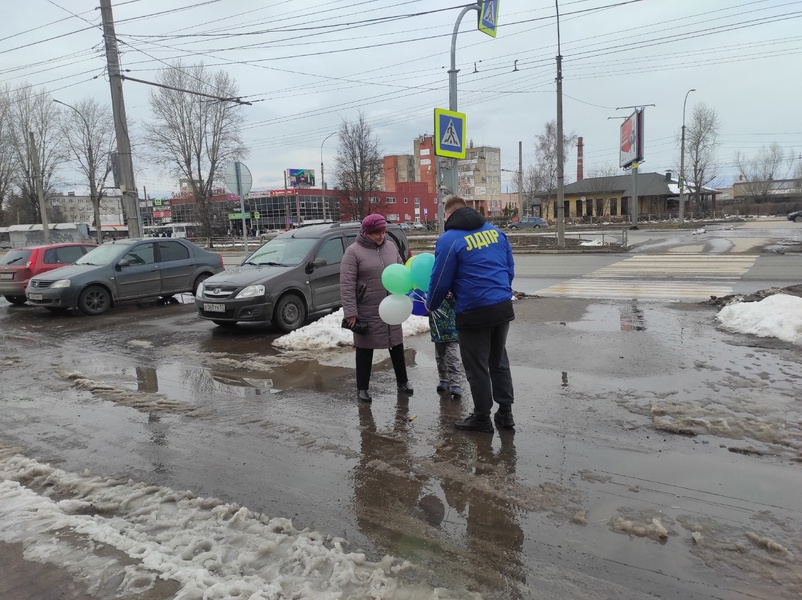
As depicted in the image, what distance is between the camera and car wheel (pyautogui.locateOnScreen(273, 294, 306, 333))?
29.4 ft

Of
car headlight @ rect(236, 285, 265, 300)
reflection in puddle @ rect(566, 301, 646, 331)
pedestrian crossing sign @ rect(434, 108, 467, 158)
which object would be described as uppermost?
pedestrian crossing sign @ rect(434, 108, 467, 158)

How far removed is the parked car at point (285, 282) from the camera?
8750 mm

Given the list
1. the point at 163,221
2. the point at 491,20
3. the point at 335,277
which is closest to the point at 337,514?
the point at 335,277

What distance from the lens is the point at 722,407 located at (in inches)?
188

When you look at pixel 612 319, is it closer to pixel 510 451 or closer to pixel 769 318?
pixel 769 318

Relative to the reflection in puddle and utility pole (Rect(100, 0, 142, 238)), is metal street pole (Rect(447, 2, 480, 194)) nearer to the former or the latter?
the reflection in puddle

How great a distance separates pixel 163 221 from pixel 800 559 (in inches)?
4576

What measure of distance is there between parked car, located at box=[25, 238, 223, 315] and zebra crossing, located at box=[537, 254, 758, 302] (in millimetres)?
8809

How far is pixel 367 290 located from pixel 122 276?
9.09 meters

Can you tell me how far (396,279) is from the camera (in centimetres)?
511

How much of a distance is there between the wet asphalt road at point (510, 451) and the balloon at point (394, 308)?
88cm

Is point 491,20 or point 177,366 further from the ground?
point 491,20

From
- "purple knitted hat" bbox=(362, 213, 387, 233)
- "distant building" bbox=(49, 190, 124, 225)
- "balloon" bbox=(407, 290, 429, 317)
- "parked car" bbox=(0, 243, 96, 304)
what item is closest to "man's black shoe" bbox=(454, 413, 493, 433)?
"balloon" bbox=(407, 290, 429, 317)

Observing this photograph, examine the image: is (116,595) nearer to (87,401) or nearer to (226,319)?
(87,401)
